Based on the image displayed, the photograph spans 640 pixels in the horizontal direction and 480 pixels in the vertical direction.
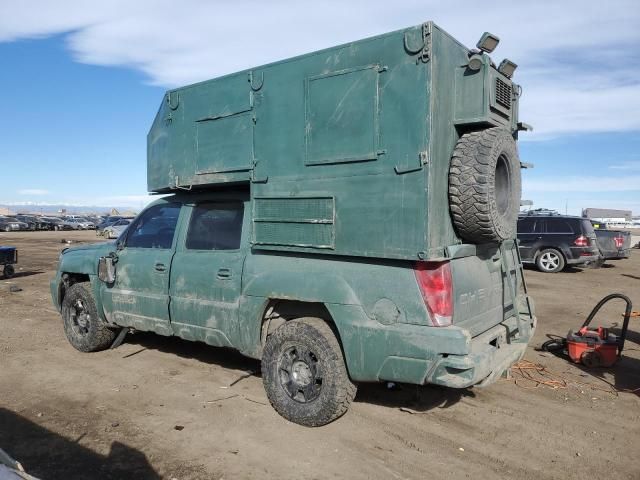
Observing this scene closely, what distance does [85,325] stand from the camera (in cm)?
630

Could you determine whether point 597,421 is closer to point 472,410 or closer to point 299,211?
point 472,410

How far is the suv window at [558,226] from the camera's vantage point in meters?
15.0

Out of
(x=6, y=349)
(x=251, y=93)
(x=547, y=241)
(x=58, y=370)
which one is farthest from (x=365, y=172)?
(x=547, y=241)

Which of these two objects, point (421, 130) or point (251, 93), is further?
point (251, 93)

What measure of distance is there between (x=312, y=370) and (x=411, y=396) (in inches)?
49.1

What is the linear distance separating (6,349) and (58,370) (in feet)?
4.50

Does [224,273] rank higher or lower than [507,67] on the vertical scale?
lower

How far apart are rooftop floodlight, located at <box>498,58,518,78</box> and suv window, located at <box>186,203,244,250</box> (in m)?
2.59

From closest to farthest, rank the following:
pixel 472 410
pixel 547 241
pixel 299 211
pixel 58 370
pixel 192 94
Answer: pixel 299 211, pixel 472 410, pixel 192 94, pixel 58 370, pixel 547 241

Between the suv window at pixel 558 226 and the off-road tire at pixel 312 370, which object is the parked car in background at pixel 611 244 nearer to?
the suv window at pixel 558 226

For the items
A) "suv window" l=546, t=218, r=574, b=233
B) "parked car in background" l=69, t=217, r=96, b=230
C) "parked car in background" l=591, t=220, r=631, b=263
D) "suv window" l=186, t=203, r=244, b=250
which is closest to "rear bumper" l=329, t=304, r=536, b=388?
"suv window" l=186, t=203, r=244, b=250

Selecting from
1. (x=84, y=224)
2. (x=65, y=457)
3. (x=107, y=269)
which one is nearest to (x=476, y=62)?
(x=65, y=457)

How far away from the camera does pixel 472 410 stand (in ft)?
14.9

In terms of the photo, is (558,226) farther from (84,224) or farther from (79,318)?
(84,224)
